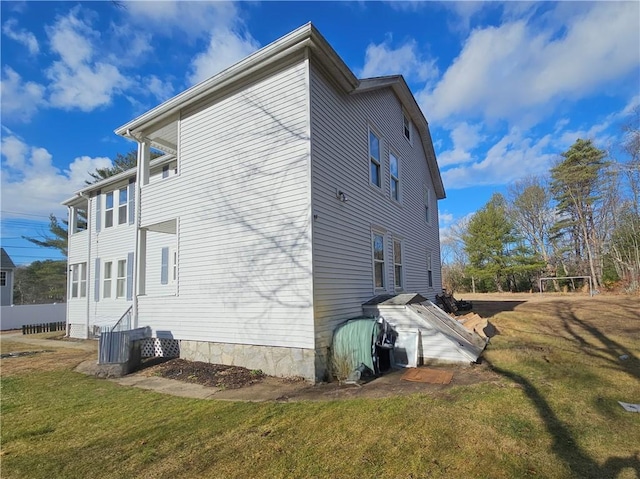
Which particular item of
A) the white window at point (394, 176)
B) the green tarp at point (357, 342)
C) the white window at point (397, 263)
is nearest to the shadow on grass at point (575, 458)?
the green tarp at point (357, 342)

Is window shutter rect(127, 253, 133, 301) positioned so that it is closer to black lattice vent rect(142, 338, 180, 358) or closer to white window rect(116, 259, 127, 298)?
white window rect(116, 259, 127, 298)

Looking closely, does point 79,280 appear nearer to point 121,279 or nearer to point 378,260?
point 121,279

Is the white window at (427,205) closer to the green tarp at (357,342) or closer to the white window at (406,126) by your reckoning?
the white window at (406,126)

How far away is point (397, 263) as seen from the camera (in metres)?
11.0

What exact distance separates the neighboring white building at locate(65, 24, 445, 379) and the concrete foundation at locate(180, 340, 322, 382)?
26mm

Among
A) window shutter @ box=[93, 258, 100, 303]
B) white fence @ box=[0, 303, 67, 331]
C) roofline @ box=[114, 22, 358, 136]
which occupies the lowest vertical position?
white fence @ box=[0, 303, 67, 331]

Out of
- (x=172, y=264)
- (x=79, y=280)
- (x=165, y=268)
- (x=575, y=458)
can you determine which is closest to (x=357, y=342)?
(x=575, y=458)

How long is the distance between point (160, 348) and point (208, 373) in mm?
2674

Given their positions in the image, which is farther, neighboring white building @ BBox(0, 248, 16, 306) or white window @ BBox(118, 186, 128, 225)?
neighboring white building @ BBox(0, 248, 16, 306)

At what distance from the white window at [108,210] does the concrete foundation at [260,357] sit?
9.19m

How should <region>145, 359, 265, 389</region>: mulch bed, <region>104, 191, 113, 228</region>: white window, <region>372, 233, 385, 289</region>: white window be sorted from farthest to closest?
1. <region>104, 191, 113, 228</region>: white window
2. <region>372, 233, 385, 289</region>: white window
3. <region>145, 359, 265, 389</region>: mulch bed

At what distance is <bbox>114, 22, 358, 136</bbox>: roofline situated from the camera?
6.66 meters

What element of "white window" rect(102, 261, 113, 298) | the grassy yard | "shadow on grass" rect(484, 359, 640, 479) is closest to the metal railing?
the grassy yard

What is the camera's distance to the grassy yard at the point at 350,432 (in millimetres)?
3256
